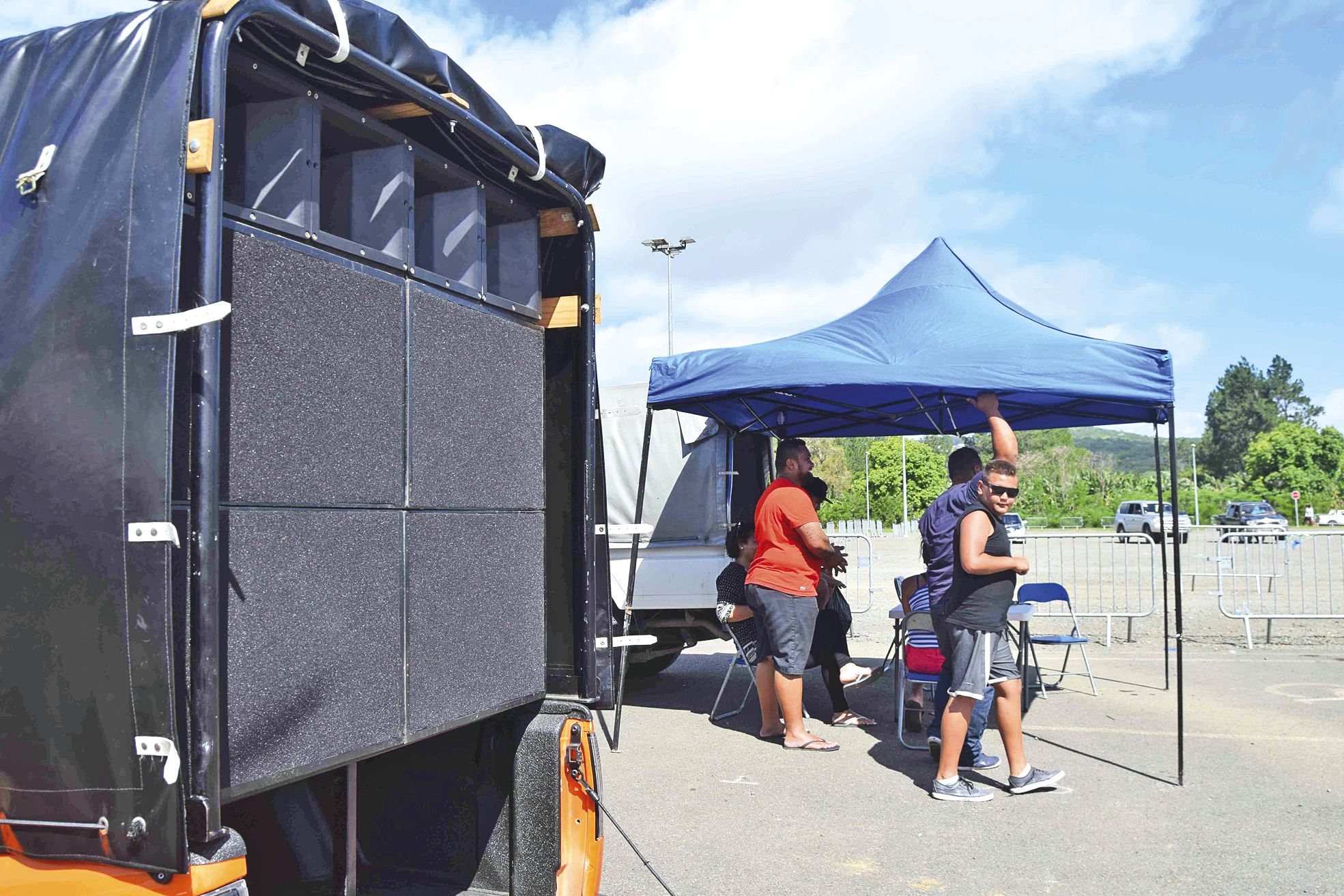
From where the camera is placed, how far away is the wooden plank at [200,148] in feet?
6.55

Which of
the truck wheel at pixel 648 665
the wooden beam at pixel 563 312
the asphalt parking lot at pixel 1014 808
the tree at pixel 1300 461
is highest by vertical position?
Result: the tree at pixel 1300 461

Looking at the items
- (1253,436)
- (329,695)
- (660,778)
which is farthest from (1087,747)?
(1253,436)

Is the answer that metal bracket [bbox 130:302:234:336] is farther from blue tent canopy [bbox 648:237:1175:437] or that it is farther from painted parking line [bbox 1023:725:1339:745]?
painted parking line [bbox 1023:725:1339:745]

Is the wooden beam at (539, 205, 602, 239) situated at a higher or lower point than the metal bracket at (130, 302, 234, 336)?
higher

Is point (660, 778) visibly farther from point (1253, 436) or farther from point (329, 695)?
point (1253, 436)

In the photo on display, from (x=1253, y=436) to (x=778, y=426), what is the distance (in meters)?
117

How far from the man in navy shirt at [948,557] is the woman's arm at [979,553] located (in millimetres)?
400

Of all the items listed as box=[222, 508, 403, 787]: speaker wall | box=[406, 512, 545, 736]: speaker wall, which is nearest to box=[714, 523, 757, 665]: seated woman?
box=[406, 512, 545, 736]: speaker wall

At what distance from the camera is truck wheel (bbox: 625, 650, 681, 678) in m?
8.95

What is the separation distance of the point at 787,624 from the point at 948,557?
1103mm

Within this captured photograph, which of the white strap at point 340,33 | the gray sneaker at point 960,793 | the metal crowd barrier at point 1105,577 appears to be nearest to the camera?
the white strap at point 340,33

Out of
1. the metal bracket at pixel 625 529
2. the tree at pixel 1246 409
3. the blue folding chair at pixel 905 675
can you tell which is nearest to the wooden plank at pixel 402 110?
the metal bracket at pixel 625 529

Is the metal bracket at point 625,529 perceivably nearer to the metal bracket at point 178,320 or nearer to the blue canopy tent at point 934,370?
the blue canopy tent at point 934,370

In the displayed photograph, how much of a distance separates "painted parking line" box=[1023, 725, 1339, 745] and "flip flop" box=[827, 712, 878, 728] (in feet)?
3.51
